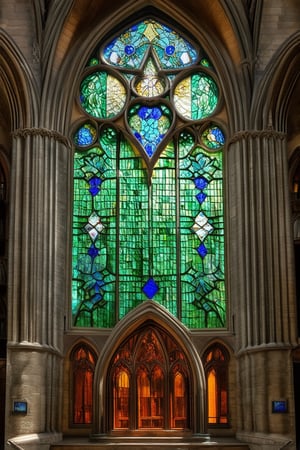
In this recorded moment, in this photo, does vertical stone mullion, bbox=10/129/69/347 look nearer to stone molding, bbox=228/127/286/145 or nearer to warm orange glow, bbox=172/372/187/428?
warm orange glow, bbox=172/372/187/428

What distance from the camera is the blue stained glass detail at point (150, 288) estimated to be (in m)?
25.0

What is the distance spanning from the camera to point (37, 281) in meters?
23.4

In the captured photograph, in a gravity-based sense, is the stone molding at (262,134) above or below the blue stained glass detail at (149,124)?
below

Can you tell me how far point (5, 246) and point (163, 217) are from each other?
4.21 m

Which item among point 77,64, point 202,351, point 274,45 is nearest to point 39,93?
point 77,64

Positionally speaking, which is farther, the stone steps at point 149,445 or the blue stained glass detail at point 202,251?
the blue stained glass detail at point 202,251

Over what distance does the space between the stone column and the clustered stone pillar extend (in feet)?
14.6

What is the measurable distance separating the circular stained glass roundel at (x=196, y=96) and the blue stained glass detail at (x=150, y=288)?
4.64 m

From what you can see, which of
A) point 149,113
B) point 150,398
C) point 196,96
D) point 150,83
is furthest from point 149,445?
point 150,83

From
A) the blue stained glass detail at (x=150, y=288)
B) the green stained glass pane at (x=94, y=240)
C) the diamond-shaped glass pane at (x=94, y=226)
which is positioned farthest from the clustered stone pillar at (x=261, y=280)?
the diamond-shaped glass pane at (x=94, y=226)

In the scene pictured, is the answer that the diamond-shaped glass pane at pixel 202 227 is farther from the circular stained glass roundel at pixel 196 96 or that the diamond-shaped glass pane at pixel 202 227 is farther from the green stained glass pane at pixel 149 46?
the green stained glass pane at pixel 149 46

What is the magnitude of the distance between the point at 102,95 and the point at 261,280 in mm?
6926

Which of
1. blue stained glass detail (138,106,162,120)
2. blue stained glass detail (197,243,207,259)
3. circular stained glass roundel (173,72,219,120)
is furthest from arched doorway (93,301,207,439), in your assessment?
circular stained glass roundel (173,72,219,120)

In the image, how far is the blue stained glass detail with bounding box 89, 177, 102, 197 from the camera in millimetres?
25656
